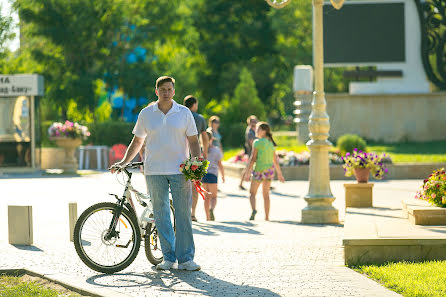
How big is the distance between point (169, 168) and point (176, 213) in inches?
18.5

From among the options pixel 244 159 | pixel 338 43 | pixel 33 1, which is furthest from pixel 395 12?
pixel 33 1

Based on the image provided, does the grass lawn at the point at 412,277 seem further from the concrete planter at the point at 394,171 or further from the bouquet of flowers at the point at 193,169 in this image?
the concrete planter at the point at 394,171

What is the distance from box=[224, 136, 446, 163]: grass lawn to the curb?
1954cm

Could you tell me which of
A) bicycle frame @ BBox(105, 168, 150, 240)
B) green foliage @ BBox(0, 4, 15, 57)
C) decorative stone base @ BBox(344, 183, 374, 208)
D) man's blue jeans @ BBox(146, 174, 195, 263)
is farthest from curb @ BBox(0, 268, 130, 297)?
green foliage @ BBox(0, 4, 15, 57)

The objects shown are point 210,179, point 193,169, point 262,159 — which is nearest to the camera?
point 193,169

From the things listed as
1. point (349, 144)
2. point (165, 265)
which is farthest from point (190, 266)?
point (349, 144)

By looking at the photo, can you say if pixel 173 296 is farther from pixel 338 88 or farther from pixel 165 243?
pixel 338 88

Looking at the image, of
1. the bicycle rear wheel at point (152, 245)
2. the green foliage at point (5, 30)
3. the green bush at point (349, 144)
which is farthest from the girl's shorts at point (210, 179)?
the green foliage at point (5, 30)

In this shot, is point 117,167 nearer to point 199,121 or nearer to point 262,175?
point 199,121

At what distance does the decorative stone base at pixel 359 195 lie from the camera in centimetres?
1596

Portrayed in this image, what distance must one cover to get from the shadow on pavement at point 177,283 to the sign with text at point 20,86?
23.0m

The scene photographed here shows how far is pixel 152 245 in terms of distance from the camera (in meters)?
9.77

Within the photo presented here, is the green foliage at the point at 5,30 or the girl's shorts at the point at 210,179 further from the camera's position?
the green foliage at the point at 5,30

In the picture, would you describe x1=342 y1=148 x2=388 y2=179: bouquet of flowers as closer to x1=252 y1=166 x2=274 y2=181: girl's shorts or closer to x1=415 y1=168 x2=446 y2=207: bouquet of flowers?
x1=252 y1=166 x2=274 y2=181: girl's shorts
